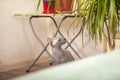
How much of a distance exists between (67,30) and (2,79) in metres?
1.11

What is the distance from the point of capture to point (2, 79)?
2.37 meters

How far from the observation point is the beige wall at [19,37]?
2730 mm

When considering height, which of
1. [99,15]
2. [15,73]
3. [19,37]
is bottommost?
[15,73]

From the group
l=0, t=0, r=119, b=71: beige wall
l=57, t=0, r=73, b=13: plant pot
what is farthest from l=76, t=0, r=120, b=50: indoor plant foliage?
l=0, t=0, r=119, b=71: beige wall

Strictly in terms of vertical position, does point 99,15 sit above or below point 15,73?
above

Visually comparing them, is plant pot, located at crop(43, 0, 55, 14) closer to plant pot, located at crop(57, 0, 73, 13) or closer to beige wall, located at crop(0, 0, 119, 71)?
plant pot, located at crop(57, 0, 73, 13)

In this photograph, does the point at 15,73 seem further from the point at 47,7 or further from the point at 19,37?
the point at 47,7

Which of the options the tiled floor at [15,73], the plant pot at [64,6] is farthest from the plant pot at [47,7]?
the tiled floor at [15,73]

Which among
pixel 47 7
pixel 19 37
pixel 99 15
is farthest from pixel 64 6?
pixel 99 15

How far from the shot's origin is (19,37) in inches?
114

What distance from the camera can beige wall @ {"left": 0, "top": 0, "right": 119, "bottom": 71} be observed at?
8.96 ft

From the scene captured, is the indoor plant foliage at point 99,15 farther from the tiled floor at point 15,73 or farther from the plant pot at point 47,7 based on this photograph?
the tiled floor at point 15,73

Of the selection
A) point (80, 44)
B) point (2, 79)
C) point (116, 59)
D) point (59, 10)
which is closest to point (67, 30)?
point (80, 44)

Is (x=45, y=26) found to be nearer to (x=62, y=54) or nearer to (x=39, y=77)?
(x=62, y=54)
